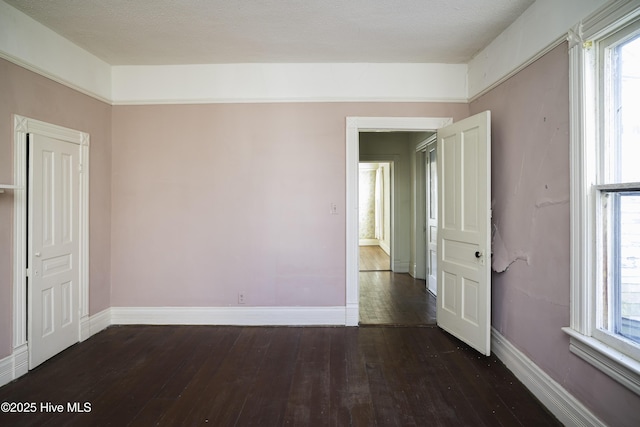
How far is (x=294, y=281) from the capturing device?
3.80 metres

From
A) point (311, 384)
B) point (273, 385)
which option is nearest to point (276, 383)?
point (273, 385)

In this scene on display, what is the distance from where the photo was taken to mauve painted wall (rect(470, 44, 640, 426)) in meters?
2.08

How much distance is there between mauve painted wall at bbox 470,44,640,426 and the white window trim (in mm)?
91

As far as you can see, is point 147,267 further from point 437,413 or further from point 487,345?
point 487,345

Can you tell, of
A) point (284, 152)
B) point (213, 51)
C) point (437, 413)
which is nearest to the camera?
point (437, 413)

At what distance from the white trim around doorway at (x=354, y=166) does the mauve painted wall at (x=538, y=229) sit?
0.78m

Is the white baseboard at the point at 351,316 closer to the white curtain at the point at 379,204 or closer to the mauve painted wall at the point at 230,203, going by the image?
the mauve painted wall at the point at 230,203

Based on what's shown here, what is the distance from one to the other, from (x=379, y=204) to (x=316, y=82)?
24.3ft

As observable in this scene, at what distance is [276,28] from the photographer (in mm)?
2973

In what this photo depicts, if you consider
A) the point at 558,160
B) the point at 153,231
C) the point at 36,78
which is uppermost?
the point at 36,78

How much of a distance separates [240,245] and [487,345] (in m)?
2.62

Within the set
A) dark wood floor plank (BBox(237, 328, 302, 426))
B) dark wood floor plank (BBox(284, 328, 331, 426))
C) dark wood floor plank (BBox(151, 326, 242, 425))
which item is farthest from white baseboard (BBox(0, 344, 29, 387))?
dark wood floor plank (BBox(284, 328, 331, 426))

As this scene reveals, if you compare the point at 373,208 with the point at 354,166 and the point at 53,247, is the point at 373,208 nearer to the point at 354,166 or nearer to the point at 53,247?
the point at 354,166

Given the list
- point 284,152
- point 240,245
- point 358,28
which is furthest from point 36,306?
point 358,28
